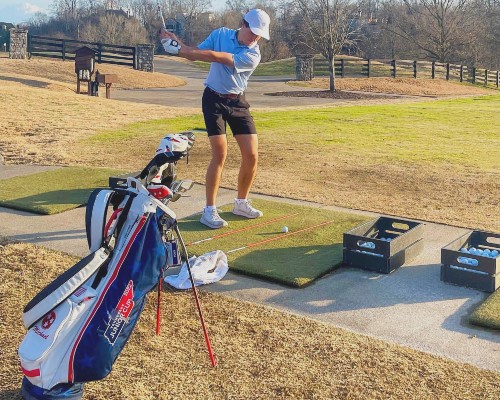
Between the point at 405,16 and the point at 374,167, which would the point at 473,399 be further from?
the point at 405,16

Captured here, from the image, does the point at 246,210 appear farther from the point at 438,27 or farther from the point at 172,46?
the point at 438,27

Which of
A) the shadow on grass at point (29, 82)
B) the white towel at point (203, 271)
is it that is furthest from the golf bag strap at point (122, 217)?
the shadow on grass at point (29, 82)

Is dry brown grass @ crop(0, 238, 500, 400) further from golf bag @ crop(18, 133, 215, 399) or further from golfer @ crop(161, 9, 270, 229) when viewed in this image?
golfer @ crop(161, 9, 270, 229)

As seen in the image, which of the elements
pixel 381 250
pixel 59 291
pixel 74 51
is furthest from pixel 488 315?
pixel 74 51

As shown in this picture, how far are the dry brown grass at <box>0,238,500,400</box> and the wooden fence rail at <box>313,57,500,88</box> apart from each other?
35735 mm

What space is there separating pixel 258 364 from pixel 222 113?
3124 mm

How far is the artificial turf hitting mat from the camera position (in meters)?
5.52

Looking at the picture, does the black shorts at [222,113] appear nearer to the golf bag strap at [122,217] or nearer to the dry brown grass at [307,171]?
the dry brown grass at [307,171]

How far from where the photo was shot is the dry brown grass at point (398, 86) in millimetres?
32062

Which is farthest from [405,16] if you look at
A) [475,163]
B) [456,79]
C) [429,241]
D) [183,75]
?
[429,241]

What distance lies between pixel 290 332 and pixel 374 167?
19.8ft

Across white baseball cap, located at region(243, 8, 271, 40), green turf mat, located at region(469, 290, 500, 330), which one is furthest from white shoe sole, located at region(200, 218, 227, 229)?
green turf mat, located at region(469, 290, 500, 330)

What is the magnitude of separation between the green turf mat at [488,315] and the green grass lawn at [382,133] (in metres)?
5.82

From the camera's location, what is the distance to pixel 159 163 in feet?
13.5
